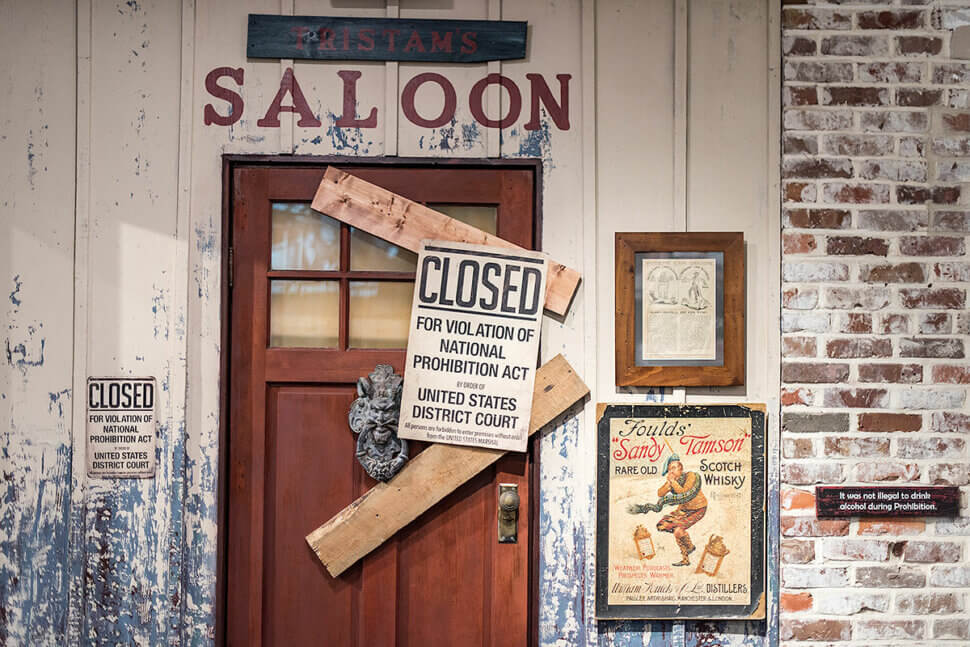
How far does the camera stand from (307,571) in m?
1.82

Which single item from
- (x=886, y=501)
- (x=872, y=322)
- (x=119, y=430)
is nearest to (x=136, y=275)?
(x=119, y=430)

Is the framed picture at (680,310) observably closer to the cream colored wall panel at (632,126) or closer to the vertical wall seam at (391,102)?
the cream colored wall panel at (632,126)

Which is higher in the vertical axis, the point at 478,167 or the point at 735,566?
the point at 478,167

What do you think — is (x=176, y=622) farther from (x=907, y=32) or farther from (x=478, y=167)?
(x=907, y=32)

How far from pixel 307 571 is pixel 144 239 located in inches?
42.2

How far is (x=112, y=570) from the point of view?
179 cm

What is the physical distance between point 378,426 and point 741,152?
132cm

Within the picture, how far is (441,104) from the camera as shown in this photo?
182 cm

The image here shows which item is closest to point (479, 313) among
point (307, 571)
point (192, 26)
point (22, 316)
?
point (307, 571)

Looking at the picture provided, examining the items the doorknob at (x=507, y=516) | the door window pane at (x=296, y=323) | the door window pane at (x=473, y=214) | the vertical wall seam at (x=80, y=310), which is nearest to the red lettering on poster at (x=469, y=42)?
the door window pane at (x=473, y=214)

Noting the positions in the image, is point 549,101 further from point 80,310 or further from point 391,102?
point 80,310

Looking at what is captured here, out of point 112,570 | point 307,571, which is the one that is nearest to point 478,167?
point 307,571

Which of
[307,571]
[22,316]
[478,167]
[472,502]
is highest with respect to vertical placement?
[478,167]

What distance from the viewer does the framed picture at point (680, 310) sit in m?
1.79
